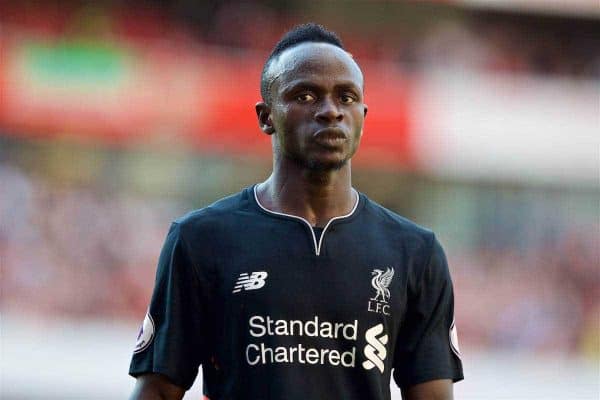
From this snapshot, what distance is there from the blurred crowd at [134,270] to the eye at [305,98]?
1300cm

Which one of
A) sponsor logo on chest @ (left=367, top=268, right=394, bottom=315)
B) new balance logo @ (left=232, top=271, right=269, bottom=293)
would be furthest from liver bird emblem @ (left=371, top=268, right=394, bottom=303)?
new balance logo @ (left=232, top=271, right=269, bottom=293)

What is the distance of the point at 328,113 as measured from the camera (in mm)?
4180

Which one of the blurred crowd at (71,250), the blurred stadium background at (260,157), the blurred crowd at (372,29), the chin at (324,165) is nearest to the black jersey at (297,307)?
the chin at (324,165)

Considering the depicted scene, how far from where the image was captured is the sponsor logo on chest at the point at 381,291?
424 centimetres

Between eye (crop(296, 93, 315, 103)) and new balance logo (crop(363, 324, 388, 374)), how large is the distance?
0.70 m

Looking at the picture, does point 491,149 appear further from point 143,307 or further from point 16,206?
point 16,206

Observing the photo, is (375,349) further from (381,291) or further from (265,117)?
(265,117)

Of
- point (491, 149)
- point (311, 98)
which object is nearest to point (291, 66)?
point (311, 98)

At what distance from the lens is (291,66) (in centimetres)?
432

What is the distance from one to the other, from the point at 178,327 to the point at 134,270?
13.5 meters

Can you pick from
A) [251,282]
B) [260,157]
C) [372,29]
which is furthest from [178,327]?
[372,29]

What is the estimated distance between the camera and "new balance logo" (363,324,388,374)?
4.20 meters

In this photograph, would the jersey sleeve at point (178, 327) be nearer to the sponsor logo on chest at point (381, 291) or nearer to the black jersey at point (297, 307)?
the black jersey at point (297, 307)

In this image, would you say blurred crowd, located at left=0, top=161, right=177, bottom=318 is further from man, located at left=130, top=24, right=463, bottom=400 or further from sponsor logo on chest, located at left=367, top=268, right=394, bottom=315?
sponsor logo on chest, located at left=367, top=268, right=394, bottom=315
